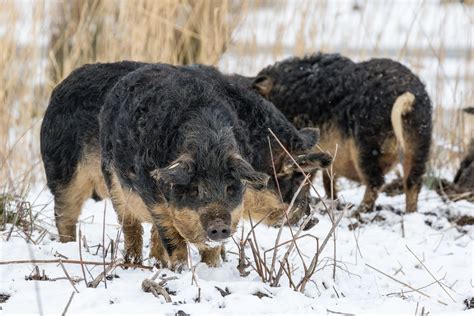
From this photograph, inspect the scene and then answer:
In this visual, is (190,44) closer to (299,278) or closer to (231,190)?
(299,278)

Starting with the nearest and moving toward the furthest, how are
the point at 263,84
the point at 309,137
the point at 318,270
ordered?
the point at 318,270 < the point at 309,137 < the point at 263,84

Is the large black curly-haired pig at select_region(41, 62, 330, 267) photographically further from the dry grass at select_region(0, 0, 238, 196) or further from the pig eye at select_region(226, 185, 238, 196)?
the dry grass at select_region(0, 0, 238, 196)

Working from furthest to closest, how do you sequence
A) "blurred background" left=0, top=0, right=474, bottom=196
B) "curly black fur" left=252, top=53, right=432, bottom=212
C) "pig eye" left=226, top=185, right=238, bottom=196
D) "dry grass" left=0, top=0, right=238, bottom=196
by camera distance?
"blurred background" left=0, top=0, right=474, bottom=196
"dry grass" left=0, top=0, right=238, bottom=196
"curly black fur" left=252, top=53, right=432, bottom=212
"pig eye" left=226, top=185, right=238, bottom=196

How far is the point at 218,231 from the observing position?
339 centimetres

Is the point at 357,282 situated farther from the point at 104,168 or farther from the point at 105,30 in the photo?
the point at 105,30

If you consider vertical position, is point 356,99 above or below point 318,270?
above

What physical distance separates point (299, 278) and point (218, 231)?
85cm

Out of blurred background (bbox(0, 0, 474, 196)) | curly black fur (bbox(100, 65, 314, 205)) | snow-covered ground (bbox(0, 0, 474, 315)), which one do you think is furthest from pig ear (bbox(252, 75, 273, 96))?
curly black fur (bbox(100, 65, 314, 205))

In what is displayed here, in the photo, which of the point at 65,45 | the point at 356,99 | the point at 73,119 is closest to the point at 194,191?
the point at 73,119

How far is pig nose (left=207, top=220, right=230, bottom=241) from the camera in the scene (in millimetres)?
3395

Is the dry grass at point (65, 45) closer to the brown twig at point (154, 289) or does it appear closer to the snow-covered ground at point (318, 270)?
the snow-covered ground at point (318, 270)

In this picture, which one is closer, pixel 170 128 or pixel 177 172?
pixel 177 172

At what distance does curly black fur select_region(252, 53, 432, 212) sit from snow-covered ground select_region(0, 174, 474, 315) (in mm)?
571

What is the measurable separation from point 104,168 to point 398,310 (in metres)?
1.69
